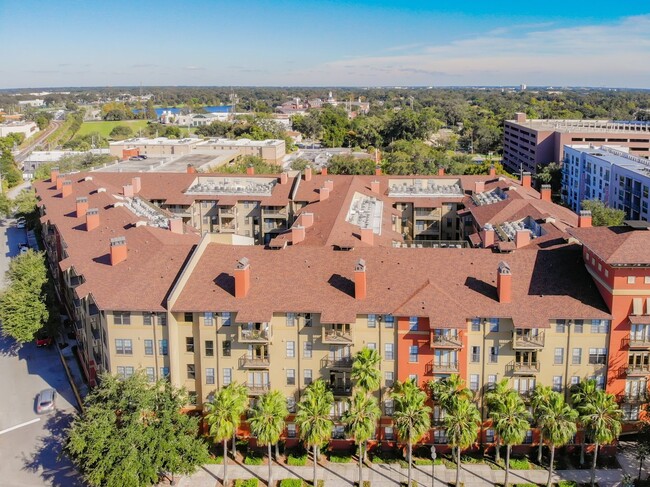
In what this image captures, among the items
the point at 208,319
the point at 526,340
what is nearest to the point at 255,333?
the point at 208,319

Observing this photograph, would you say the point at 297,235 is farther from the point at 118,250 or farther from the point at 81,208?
the point at 81,208

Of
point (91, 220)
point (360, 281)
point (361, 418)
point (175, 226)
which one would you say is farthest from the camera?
point (91, 220)

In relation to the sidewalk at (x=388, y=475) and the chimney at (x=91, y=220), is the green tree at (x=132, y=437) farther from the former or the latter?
the chimney at (x=91, y=220)

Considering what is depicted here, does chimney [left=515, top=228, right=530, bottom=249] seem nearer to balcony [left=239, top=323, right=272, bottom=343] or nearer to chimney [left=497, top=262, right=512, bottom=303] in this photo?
chimney [left=497, top=262, right=512, bottom=303]

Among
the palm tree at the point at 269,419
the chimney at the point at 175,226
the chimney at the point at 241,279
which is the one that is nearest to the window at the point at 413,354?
the palm tree at the point at 269,419

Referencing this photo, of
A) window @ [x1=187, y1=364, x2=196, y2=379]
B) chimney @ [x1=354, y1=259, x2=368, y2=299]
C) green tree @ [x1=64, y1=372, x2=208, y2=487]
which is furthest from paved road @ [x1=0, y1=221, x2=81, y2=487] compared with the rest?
chimney @ [x1=354, y1=259, x2=368, y2=299]

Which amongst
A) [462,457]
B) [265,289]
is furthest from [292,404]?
[462,457]
